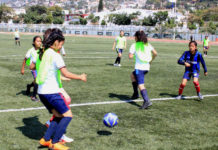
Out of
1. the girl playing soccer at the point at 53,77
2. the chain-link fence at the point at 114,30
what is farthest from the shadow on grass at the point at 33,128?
the chain-link fence at the point at 114,30

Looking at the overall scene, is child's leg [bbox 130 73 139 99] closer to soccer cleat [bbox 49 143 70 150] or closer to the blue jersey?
the blue jersey

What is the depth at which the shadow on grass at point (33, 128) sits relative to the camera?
577cm

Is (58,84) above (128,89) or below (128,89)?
above

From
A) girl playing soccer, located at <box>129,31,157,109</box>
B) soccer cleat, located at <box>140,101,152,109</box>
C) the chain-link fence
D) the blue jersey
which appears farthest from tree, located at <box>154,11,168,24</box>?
soccer cleat, located at <box>140,101,152,109</box>

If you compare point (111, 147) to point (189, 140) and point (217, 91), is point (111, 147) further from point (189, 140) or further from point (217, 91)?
point (217, 91)

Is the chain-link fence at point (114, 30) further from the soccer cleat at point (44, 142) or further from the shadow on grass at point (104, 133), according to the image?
the soccer cleat at point (44, 142)

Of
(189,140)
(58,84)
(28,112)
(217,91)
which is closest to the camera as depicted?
(58,84)

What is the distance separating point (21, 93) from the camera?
31.2 feet

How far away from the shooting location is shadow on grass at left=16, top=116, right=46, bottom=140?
5.77m

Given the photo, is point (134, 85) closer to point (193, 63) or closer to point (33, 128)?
point (193, 63)

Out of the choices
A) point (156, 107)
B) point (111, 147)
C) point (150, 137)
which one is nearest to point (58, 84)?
point (111, 147)

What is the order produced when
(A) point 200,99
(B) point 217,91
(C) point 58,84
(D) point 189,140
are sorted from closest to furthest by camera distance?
(C) point 58,84
(D) point 189,140
(A) point 200,99
(B) point 217,91

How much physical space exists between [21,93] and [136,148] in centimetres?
546

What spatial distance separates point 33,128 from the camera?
6.14 m
